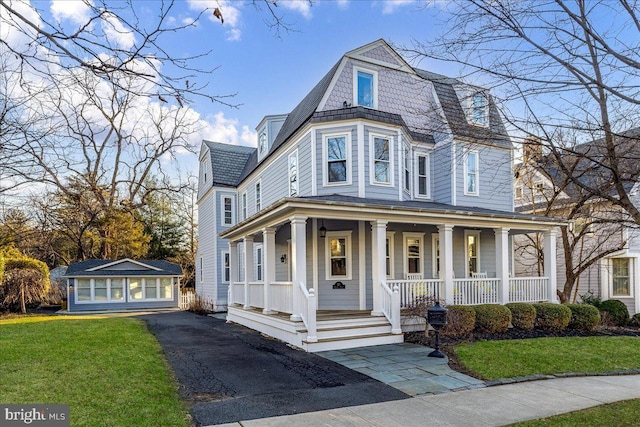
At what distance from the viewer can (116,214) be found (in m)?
27.0

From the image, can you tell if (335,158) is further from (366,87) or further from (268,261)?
(268,261)

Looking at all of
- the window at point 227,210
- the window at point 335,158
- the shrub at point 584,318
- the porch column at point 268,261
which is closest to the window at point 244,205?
the window at point 227,210

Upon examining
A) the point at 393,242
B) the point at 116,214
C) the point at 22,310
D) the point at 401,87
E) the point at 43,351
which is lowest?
the point at 22,310

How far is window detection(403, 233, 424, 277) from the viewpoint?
13203 millimetres

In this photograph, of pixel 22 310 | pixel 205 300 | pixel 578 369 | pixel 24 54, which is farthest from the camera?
pixel 205 300

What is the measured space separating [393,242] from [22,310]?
737 inches

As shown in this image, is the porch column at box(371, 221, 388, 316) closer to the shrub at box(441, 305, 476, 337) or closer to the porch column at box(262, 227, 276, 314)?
the shrub at box(441, 305, 476, 337)

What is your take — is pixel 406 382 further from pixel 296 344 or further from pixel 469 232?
pixel 469 232

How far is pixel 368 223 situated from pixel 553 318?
18.6ft

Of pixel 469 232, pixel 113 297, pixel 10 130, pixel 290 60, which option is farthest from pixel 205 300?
pixel 290 60

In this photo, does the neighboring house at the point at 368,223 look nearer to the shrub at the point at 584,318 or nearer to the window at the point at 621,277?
the shrub at the point at 584,318

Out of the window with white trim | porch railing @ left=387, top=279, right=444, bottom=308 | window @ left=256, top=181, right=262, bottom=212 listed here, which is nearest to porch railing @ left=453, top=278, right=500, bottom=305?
porch railing @ left=387, top=279, right=444, bottom=308

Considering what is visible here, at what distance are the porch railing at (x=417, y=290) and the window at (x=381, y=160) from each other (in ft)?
9.71

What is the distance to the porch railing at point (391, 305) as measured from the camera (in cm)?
1010
